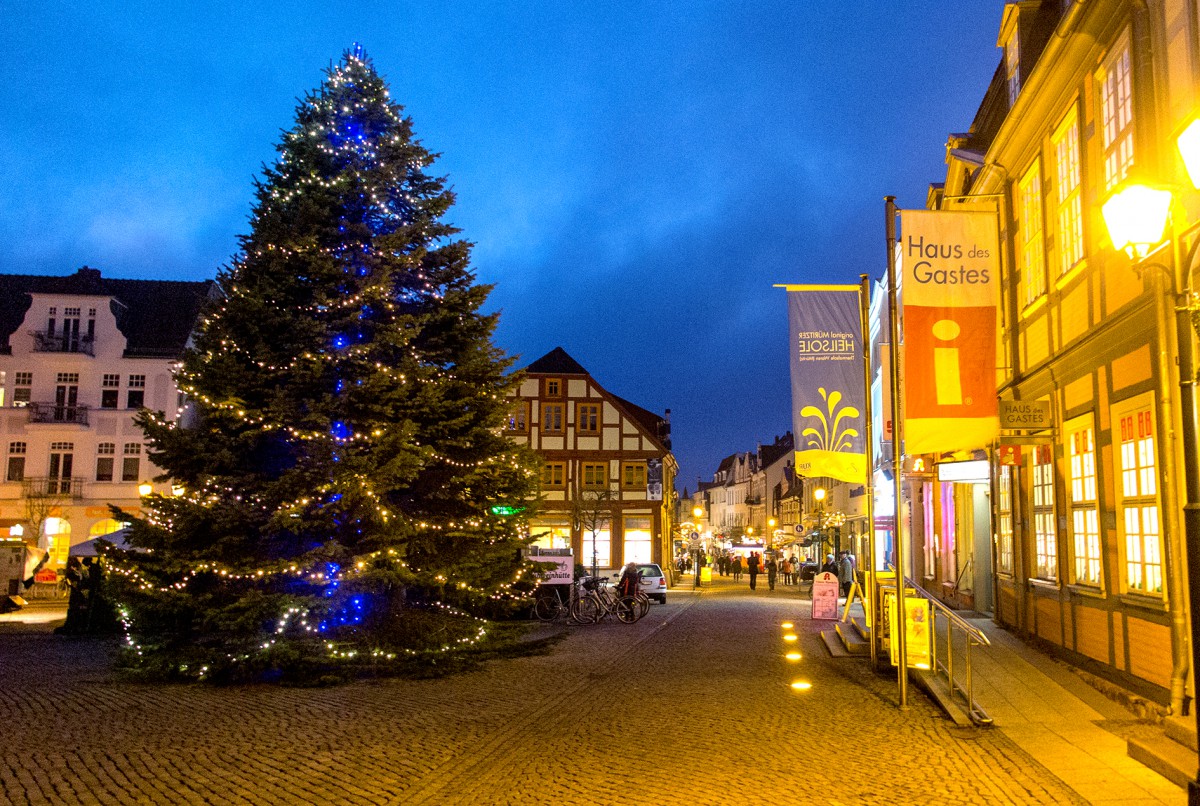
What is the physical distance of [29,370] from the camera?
43.0 m

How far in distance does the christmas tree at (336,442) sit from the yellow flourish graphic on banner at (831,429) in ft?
14.5

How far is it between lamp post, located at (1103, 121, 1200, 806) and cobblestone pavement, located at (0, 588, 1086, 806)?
2.30 metres

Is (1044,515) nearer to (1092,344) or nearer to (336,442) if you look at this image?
(1092,344)

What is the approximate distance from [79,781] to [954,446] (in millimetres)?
10189

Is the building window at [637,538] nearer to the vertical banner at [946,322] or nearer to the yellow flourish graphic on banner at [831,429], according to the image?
the yellow flourish graphic on banner at [831,429]

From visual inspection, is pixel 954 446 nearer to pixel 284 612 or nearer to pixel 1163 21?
pixel 1163 21

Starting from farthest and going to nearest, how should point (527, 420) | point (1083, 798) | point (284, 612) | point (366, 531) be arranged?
point (527, 420), point (366, 531), point (284, 612), point (1083, 798)

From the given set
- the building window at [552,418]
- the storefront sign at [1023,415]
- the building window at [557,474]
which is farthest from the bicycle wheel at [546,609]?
the building window at [552,418]

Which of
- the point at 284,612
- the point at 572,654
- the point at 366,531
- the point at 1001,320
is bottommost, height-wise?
the point at 572,654

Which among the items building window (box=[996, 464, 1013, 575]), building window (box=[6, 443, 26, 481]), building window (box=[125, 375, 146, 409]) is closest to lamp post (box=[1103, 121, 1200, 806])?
building window (box=[996, 464, 1013, 575])

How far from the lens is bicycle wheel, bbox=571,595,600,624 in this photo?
22.9 metres

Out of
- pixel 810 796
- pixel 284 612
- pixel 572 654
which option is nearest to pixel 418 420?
pixel 284 612

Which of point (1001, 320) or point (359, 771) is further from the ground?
point (1001, 320)

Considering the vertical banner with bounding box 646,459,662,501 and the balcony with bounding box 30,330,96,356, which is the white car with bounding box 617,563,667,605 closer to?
the vertical banner with bounding box 646,459,662,501
